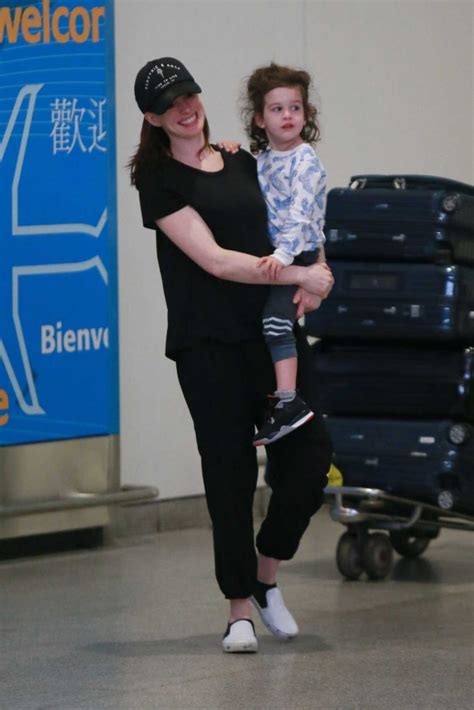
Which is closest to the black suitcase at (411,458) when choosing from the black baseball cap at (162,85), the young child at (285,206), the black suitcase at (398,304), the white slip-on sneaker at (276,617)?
the black suitcase at (398,304)

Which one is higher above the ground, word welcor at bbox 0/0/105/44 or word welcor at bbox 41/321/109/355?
word welcor at bbox 0/0/105/44

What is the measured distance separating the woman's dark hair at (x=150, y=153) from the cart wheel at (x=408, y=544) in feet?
7.48

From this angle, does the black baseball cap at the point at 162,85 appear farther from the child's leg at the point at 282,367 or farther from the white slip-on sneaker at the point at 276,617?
the white slip-on sneaker at the point at 276,617

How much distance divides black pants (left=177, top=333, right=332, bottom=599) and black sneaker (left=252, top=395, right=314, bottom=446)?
0.10 m

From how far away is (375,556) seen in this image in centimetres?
586

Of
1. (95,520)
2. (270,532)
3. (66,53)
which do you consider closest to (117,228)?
(66,53)

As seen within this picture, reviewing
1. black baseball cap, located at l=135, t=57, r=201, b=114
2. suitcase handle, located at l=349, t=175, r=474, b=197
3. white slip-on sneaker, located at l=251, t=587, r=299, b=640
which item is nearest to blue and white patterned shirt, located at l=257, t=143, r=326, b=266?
black baseball cap, located at l=135, t=57, r=201, b=114

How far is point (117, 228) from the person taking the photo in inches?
267

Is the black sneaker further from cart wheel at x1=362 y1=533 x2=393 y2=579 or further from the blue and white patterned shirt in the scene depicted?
cart wheel at x1=362 y1=533 x2=393 y2=579

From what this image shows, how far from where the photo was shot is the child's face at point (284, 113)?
4.56 meters

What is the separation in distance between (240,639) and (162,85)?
1545 mm

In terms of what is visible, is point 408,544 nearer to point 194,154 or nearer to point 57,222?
point 57,222

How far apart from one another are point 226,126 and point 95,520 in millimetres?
1925

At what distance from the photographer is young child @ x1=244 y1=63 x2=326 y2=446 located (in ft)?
14.6
